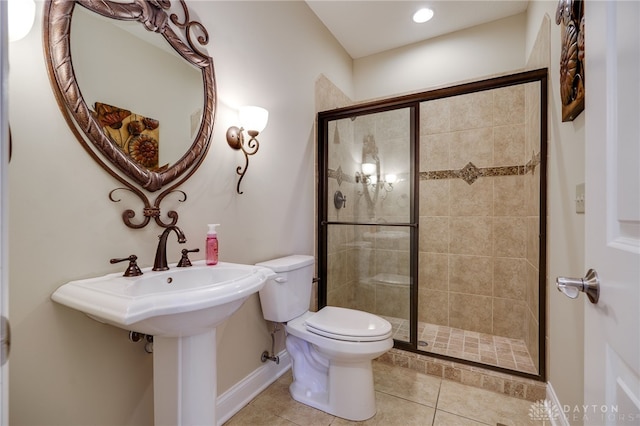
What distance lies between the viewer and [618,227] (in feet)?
1.74

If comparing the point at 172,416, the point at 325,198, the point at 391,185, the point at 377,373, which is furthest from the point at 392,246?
the point at 172,416

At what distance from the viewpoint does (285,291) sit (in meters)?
1.71

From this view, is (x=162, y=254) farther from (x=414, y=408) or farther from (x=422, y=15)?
(x=422, y=15)

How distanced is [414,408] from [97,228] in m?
1.80

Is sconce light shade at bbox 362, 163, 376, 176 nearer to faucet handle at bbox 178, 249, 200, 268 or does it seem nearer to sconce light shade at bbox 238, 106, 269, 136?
sconce light shade at bbox 238, 106, 269, 136

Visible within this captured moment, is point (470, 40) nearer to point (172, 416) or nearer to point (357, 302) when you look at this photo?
point (357, 302)

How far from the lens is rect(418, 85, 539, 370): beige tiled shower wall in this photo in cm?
240

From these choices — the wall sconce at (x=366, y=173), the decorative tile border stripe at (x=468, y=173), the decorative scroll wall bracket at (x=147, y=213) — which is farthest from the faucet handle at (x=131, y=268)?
the wall sconce at (x=366, y=173)

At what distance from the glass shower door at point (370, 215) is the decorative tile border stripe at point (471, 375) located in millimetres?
157

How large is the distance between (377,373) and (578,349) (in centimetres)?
116

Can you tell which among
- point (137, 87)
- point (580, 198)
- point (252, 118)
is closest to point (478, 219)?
point (580, 198)

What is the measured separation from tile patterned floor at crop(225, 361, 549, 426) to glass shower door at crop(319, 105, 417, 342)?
0.41 metres

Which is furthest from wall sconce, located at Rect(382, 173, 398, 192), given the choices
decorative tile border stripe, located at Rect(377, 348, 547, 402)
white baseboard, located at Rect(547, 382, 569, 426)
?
white baseboard, located at Rect(547, 382, 569, 426)

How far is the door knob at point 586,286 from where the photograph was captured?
58 centimetres
